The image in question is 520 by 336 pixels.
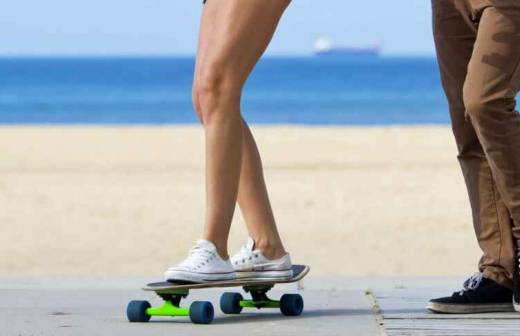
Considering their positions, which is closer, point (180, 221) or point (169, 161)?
point (180, 221)

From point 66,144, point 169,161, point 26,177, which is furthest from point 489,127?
point 66,144

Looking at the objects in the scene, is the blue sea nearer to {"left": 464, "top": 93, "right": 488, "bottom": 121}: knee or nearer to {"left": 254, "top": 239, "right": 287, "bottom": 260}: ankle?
{"left": 254, "top": 239, "right": 287, "bottom": 260}: ankle

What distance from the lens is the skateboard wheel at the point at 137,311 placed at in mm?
4078

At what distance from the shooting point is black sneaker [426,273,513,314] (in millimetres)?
4273

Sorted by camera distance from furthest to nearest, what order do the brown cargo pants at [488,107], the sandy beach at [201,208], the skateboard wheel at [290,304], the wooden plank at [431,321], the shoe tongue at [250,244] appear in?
the sandy beach at [201,208] → the shoe tongue at [250,244] → the skateboard wheel at [290,304] → the brown cargo pants at [488,107] → the wooden plank at [431,321]

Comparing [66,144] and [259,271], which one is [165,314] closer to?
[259,271]

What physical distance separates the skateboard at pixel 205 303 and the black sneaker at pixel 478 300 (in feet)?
1.65

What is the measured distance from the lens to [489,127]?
13.6ft

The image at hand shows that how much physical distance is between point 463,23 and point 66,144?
Result: 619 inches

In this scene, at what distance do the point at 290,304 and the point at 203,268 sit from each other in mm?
349

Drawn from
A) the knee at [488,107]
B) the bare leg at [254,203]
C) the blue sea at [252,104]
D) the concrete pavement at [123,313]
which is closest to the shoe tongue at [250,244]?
the bare leg at [254,203]

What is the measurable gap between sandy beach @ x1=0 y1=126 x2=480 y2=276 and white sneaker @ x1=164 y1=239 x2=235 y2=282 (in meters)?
3.55

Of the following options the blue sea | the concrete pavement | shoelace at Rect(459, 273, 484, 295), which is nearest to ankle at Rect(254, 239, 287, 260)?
the concrete pavement

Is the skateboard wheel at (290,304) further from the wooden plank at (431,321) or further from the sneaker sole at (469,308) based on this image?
the sneaker sole at (469,308)
